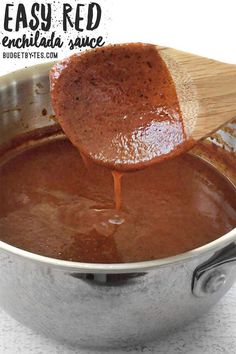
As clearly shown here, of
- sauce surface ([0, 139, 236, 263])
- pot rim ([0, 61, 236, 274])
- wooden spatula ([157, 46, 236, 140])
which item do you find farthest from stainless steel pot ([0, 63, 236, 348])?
wooden spatula ([157, 46, 236, 140])

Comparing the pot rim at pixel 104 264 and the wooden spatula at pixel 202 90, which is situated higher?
the wooden spatula at pixel 202 90

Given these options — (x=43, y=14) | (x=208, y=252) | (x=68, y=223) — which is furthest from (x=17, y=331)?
(x=43, y=14)

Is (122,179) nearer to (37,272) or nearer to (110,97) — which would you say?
(110,97)

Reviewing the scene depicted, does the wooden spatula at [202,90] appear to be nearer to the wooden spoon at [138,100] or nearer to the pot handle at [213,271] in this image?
the wooden spoon at [138,100]

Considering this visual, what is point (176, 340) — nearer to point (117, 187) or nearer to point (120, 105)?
point (117, 187)

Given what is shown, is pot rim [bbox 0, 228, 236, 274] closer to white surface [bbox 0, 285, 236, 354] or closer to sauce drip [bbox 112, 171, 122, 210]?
white surface [bbox 0, 285, 236, 354]

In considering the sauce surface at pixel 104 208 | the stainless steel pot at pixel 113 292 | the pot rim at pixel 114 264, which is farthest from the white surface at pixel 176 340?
the pot rim at pixel 114 264
